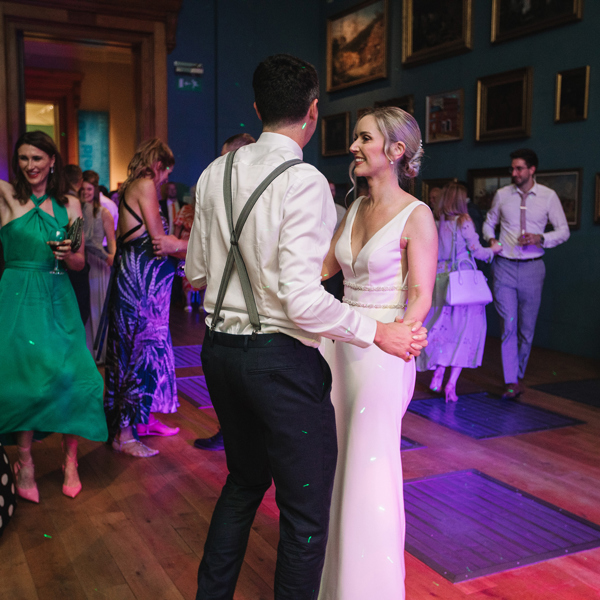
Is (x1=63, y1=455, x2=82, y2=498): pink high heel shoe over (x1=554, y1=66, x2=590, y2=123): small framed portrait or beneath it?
beneath

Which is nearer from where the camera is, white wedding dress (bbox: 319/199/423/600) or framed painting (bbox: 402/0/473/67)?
white wedding dress (bbox: 319/199/423/600)

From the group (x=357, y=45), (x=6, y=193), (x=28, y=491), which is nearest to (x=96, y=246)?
(x=6, y=193)

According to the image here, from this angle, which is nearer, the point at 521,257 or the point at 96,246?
the point at 521,257

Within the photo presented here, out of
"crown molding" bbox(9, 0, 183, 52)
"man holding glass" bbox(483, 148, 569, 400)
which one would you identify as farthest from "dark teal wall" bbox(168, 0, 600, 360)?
"man holding glass" bbox(483, 148, 569, 400)

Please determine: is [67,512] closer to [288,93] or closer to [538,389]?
[288,93]

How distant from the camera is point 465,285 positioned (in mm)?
5203

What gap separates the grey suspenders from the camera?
1696mm

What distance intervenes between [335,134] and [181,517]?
8.63m

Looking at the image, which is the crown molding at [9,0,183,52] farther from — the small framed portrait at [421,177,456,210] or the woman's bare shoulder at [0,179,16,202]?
the woman's bare shoulder at [0,179,16,202]

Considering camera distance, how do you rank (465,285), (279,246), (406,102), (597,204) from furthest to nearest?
(406,102)
(597,204)
(465,285)
(279,246)

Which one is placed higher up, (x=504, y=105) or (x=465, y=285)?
(x=504, y=105)

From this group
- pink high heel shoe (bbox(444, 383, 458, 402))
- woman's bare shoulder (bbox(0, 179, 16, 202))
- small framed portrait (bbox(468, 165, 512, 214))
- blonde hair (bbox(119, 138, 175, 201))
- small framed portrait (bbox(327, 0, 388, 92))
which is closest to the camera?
woman's bare shoulder (bbox(0, 179, 16, 202))

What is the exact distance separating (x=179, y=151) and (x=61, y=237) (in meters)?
7.52

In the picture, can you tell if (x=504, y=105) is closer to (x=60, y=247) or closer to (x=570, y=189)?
(x=570, y=189)
